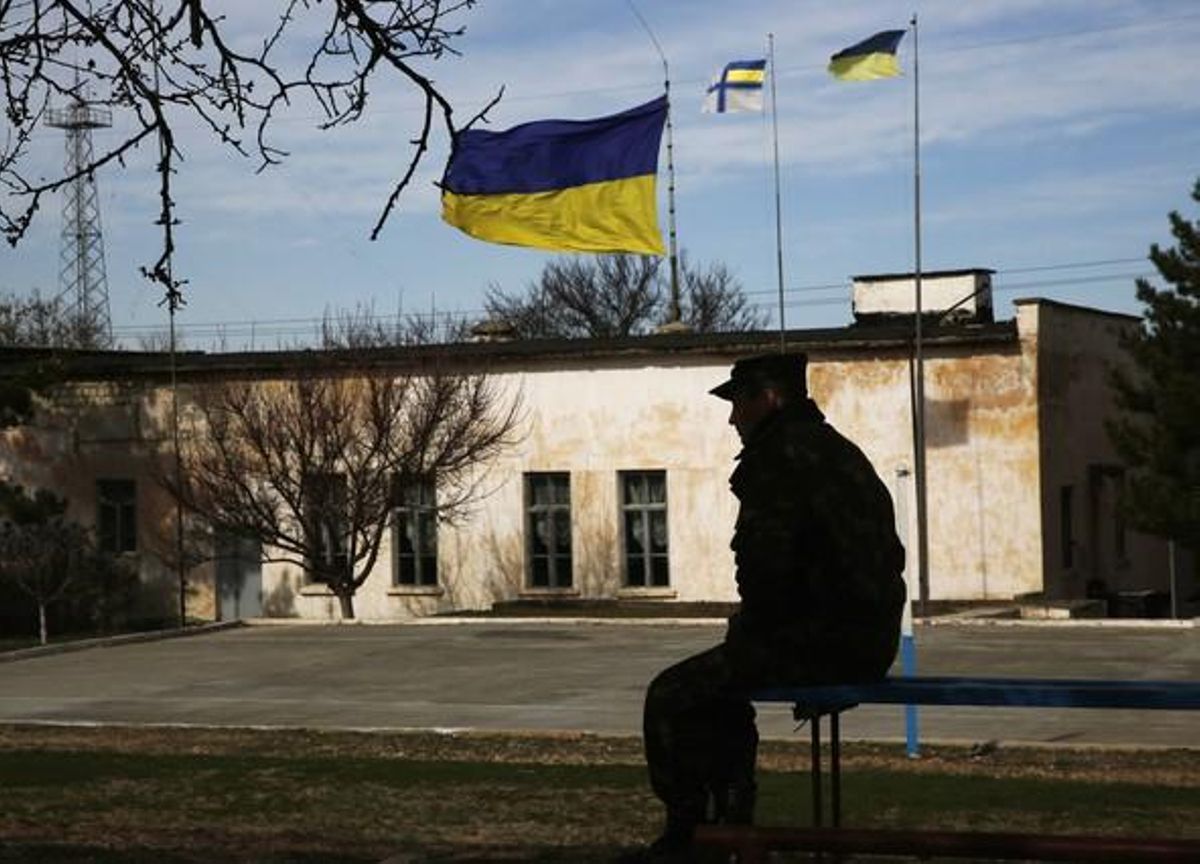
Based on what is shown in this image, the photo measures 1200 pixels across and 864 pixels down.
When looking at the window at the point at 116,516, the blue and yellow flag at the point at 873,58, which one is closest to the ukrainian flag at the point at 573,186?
the blue and yellow flag at the point at 873,58

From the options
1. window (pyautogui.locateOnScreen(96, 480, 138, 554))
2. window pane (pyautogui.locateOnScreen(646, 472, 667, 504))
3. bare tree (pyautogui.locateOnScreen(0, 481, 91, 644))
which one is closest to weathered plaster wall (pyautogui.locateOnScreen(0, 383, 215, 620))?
window (pyautogui.locateOnScreen(96, 480, 138, 554))

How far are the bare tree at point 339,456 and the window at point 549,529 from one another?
1.59m

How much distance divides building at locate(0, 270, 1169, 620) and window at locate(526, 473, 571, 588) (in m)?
0.04

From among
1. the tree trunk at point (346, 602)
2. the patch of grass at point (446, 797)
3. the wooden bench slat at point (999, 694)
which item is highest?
the wooden bench slat at point (999, 694)

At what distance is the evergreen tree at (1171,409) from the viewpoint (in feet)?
110

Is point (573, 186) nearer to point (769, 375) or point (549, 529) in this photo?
point (769, 375)

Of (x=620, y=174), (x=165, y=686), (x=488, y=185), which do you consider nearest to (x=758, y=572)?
(x=488, y=185)

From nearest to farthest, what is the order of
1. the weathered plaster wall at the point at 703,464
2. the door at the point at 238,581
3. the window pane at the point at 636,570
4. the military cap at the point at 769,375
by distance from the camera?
1. the military cap at the point at 769,375
2. the weathered plaster wall at the point at 703,464
3. the window pane at the point at 636,570
4. the door at the point at 238,581

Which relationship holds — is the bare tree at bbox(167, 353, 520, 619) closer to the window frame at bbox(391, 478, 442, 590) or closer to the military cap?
the window frame at bbox(391, 478, 442, 590)

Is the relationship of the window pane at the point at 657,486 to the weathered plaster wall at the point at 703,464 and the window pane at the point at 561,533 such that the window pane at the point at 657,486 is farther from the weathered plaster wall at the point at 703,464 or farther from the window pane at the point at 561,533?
the window pane at the point at 561,533

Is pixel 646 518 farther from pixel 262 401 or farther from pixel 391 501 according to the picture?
pixel 262 401

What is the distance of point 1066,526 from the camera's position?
40656 mm

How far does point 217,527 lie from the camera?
41344 millimetres

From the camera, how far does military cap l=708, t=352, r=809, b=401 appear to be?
22.9 ft
